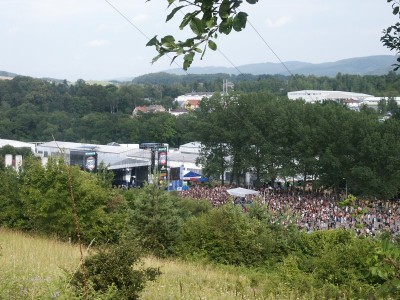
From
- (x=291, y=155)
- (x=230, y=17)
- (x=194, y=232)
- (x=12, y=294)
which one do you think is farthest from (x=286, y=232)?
(x=291, y=155)

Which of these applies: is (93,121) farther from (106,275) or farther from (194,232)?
(106,275)

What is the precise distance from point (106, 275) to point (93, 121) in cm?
5344

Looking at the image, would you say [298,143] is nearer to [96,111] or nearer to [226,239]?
[226,239]

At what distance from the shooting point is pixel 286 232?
12.5 metres

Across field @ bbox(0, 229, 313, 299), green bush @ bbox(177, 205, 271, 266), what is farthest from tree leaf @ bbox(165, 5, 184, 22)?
green bush @ bbox(177, 205, 271, 266)

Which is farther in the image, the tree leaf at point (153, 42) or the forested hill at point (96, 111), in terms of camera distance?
the forested hill at point (96, 111)

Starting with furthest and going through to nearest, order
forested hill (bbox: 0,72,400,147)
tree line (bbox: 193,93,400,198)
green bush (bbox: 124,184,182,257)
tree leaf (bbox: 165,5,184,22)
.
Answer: forested hill (bbox: 0,72,400,147), tree line (bbox: 193,93,400,198), green bush (bbox: 124,184,182,257), tree leaf (bbox: 165,5,184,22)

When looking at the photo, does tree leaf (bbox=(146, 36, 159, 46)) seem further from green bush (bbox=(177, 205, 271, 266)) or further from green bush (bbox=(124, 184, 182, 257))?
green bush (bbox=(124, 184, 182, 257))

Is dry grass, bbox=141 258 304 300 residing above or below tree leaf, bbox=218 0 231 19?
below

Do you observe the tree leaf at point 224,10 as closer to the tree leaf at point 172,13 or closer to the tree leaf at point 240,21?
the tree leaf at point 240,21

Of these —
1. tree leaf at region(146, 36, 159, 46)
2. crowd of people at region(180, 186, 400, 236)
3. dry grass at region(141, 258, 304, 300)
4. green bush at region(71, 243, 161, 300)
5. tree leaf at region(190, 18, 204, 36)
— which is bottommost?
crowd of people at region(180, 186, 400, 236)

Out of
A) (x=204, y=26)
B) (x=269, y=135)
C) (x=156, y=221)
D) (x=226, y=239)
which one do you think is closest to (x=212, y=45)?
(x=204, y=26)

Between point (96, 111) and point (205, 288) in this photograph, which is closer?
point (205, 288)

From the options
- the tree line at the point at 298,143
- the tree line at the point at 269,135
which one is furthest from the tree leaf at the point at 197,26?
the tree line at the point at 298,143
